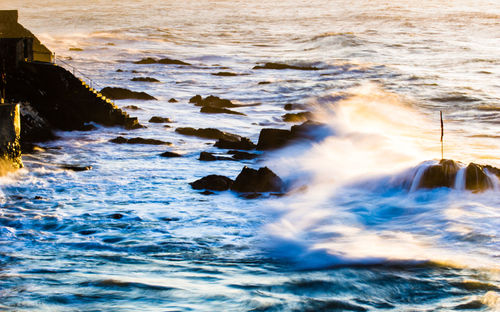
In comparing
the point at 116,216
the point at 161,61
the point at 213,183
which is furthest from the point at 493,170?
the point at 161,61

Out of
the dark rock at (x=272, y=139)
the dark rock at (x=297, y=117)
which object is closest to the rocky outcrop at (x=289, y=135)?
the dark rock at (x=272, y=139)

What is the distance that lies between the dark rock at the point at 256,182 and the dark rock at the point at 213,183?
20 cm

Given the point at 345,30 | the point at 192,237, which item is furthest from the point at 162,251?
the point at 345,30

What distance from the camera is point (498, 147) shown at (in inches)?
717

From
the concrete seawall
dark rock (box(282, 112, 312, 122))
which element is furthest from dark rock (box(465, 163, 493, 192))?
dark rock (box(282, 112, 312, 122))

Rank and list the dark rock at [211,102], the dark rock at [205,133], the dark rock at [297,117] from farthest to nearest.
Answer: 1. the dark rock at [211,102]
2. the dark rock at [297,117]
3. the dark rock at [205,133]

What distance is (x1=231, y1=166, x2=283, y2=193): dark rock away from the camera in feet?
42.5

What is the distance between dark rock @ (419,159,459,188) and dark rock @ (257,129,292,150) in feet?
16.1

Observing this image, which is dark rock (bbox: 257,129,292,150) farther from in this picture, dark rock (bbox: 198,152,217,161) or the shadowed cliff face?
the shadowed cliff face

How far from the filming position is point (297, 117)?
76.4ft

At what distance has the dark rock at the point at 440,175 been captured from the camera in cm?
1300

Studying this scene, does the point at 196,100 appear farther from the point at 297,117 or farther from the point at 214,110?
the point at 297,117

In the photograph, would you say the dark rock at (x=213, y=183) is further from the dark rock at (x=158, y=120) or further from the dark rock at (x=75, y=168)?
the dark rock at (x=158, y=120)

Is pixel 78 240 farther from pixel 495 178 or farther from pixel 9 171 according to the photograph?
pixel 495 178
